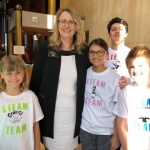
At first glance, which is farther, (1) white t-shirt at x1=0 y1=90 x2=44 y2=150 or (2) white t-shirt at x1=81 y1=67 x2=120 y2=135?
(2) white t-shirt at x1=81 y1=67 x2=120 y2=135

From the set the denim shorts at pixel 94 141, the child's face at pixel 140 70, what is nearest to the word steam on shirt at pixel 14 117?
the denim shorts at pixel 94 141

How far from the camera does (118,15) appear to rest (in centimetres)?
314

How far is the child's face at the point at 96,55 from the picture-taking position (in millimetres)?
1376

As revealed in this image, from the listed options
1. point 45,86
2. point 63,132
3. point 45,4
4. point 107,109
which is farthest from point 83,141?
point 45,4

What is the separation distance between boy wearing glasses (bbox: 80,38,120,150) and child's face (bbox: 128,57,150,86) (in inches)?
7.7

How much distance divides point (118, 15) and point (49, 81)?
6.97 feet

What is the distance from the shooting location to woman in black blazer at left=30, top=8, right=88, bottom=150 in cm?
134

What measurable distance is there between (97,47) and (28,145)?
0.71m

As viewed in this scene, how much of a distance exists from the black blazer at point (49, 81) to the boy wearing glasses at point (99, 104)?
0.04 meters

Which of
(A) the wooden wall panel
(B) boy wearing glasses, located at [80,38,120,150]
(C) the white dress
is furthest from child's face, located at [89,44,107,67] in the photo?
(A) the wooden wall panel

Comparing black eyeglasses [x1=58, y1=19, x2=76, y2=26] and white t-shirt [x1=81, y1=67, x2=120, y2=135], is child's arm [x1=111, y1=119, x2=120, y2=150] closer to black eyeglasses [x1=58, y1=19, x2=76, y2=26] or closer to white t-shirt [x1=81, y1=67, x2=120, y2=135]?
white t-shirt [x1=81, y1=67, x2=120, y2=135]

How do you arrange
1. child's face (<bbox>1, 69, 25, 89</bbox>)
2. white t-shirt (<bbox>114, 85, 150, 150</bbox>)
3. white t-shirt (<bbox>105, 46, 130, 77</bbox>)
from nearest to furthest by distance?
white t-shirt (<bbox>114, 85, 150, 150</bbox>) → child's face (<bbox>1, 69, 25, 89</bbox>) → white t-shirt (<bbox>105, 46, 130, 77</bbox>)

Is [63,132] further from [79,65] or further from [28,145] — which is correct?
[79,65]

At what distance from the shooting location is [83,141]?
A: 4.61ft
